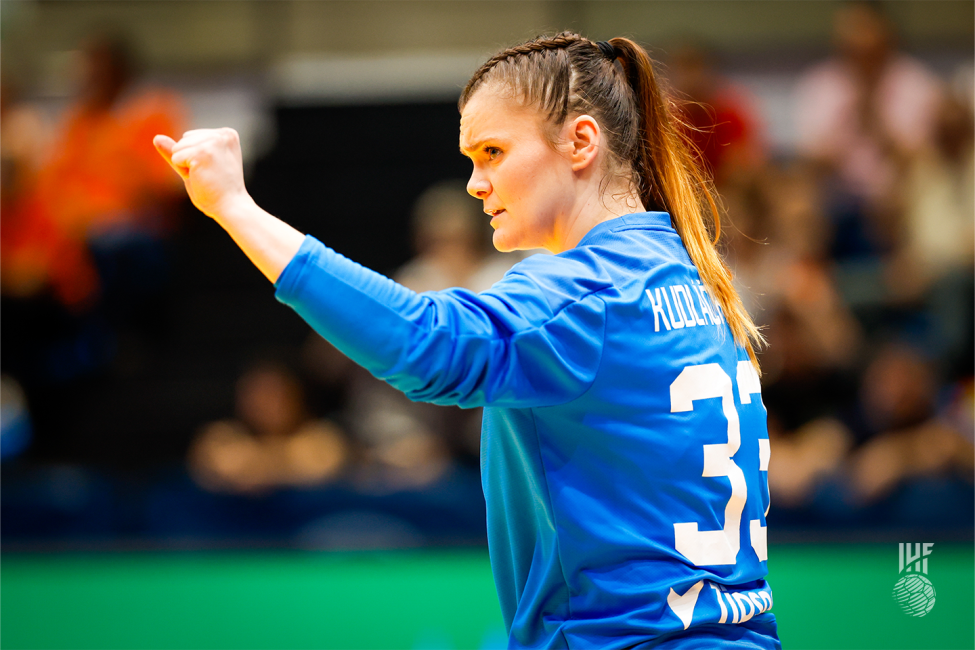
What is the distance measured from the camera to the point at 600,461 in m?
1.64

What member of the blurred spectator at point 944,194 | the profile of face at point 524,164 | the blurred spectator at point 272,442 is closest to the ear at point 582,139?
the profile of face at point 524,164

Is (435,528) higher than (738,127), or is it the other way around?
(738,127)

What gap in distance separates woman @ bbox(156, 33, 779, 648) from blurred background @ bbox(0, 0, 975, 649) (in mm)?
536

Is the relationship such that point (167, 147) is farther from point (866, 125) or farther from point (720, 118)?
point (866, 125)

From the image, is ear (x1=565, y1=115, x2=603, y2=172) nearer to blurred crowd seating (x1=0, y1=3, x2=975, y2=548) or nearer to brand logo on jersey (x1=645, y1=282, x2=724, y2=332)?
brand logo on jersey (x1=645, y1=282, x2=724, y2=332)

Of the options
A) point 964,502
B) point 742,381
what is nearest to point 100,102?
point 964,502

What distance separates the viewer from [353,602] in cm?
418

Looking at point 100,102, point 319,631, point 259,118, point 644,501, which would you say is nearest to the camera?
point 644,501

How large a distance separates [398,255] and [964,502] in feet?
15.6

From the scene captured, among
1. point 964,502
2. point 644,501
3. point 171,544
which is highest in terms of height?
point 964,502

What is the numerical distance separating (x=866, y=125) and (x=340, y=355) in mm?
3914

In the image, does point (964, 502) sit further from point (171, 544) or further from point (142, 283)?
point (142, 283)

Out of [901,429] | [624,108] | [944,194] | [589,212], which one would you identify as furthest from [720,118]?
[589,212]

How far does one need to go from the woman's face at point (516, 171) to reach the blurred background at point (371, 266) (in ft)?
1.98
